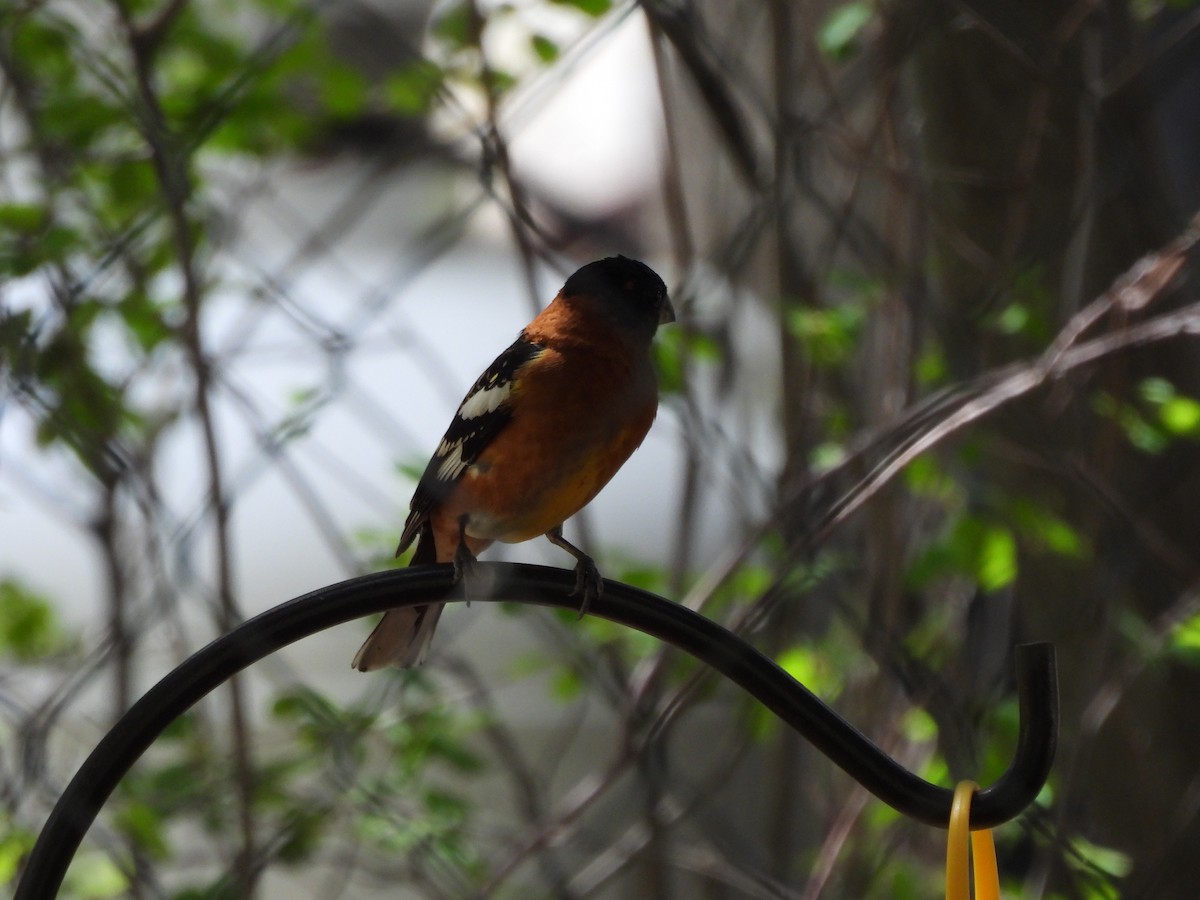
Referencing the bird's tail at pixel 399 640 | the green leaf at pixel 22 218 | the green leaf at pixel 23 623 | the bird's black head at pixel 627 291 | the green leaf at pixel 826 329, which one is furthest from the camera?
the green leaf at pixel 23 623

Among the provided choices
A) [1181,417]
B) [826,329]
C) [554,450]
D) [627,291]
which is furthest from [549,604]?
[1181,417]

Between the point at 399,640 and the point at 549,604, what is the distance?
302mm

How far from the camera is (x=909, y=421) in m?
1.87

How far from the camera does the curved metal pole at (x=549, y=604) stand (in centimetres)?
79

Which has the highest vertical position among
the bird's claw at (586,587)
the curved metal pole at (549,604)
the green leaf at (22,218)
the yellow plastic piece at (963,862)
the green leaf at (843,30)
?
the green leaf at (22,218)

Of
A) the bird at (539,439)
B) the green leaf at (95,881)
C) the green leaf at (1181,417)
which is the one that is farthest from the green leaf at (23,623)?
the green leaf at (1181,417)

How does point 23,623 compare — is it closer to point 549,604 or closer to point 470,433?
point 470,433

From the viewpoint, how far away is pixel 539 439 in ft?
4.14

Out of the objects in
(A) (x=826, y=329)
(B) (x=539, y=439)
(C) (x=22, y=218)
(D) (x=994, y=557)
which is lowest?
(B) (x=539, y=439)

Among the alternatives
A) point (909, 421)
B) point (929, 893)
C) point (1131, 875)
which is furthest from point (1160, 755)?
point (909, 421)

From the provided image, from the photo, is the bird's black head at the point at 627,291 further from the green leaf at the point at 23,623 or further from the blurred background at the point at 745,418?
the green leaf at the point at 23,623

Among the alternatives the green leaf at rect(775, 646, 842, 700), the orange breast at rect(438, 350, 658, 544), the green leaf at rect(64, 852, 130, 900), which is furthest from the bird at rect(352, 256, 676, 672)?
the green leaf at rect(64, 852, 130, 900)

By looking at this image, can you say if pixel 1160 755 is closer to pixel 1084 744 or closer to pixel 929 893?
pixel 1084 744

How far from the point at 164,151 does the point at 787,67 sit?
1196 mm
